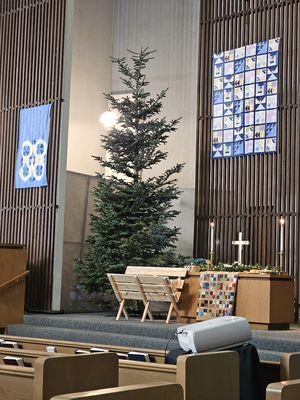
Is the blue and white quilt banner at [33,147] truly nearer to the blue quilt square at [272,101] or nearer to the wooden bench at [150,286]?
the wooden bench at [150,286]

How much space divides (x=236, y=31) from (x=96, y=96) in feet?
8.53

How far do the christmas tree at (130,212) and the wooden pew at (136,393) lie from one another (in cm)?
740

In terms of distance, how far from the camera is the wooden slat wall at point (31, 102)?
33.0 ft

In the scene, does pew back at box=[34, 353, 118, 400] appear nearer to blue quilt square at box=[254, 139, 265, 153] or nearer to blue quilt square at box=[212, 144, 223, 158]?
blue quilt square at box=[254, 139, 265, 153]

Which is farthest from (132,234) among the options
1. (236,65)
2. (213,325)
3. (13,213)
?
(213,325)

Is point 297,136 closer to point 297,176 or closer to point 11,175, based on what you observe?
point 297,176

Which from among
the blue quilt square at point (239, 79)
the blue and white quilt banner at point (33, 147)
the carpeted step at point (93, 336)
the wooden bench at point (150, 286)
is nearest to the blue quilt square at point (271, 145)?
the blue quilt square at point (239, 79)

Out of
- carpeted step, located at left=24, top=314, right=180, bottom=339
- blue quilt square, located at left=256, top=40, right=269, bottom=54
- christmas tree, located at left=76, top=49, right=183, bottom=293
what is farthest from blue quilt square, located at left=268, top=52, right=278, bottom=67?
carpeted step, located at left=24, top=314, right=180, bottom=339

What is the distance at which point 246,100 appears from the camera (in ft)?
32.5

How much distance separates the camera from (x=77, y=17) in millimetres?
11141

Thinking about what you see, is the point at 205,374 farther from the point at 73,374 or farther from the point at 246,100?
the point at 246,100

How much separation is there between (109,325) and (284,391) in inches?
252

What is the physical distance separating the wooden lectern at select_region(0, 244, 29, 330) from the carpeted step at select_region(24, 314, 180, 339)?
1.18 ft

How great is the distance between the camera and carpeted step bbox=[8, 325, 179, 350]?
23.4 ft
